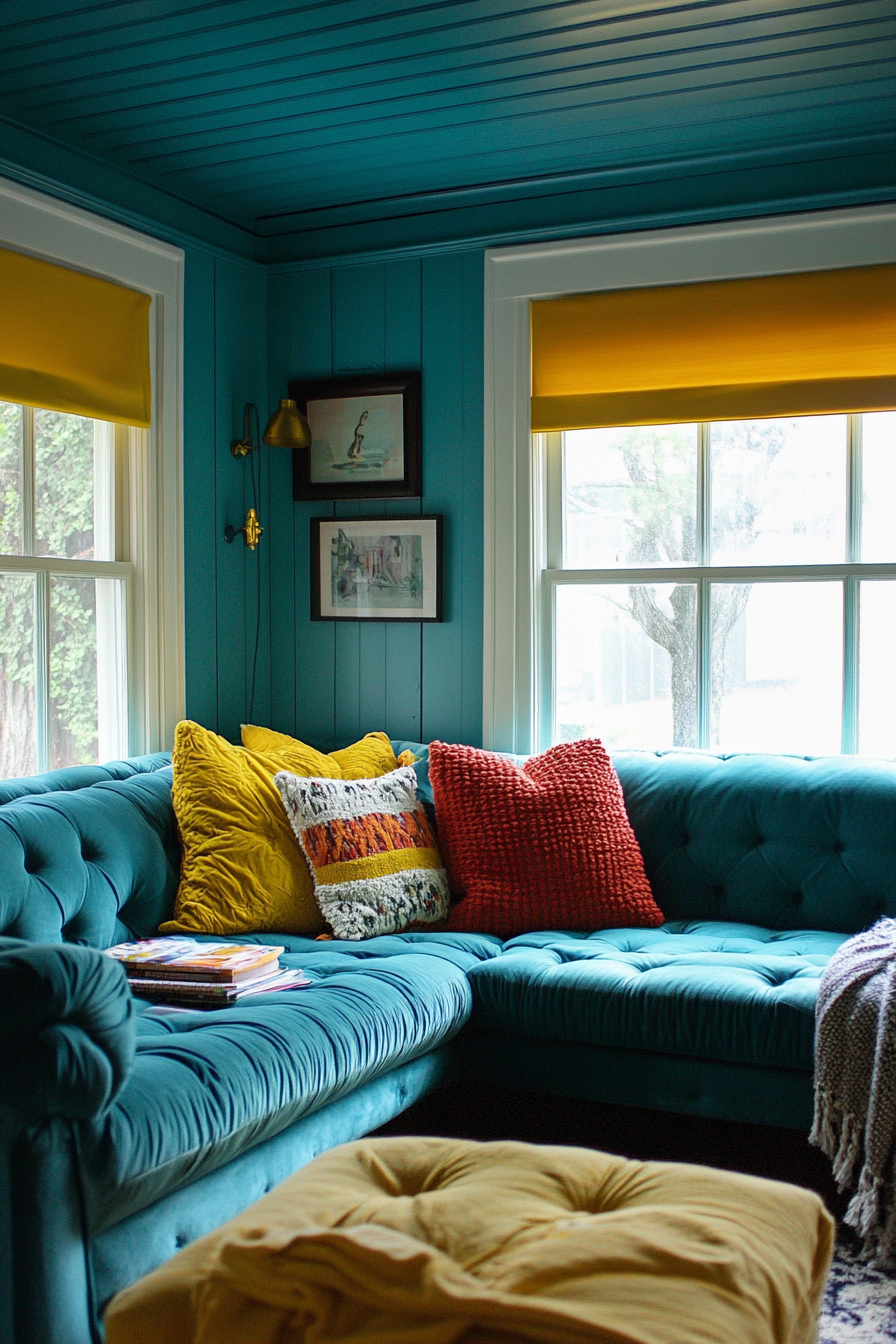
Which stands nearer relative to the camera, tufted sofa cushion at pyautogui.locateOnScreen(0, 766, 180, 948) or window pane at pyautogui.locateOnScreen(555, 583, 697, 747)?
tufted sofa cushion at pyautogui.locateOnScreen(0, 766, 180, 948)

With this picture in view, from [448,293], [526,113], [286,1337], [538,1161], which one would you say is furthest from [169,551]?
[286,1337]

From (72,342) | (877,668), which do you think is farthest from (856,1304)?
(72,342)

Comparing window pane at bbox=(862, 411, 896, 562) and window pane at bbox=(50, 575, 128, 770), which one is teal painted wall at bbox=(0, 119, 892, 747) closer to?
window pane at bbox=(50, 575, 128, 770)

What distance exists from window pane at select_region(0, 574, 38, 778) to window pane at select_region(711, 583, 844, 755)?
198 centimetres

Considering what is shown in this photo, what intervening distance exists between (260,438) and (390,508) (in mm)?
543

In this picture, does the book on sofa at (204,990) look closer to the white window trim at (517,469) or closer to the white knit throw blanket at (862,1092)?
the white knit throw blanket at (862,1092)

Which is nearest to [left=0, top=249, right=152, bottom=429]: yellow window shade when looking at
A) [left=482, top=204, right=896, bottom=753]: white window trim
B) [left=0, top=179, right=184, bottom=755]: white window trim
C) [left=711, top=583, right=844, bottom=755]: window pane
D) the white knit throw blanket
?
[left=0, top=179, right=184, bottom=755]: white window trim

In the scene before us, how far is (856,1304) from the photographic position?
2.12m

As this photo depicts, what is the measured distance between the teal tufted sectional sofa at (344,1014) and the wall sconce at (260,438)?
989 mm

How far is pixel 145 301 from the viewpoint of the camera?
3.53 m

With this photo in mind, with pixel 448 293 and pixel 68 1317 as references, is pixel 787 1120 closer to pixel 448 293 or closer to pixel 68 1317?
pixel 68 1317

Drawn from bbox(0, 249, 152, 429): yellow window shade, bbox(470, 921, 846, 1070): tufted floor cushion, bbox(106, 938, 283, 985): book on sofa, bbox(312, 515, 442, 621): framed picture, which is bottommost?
bbox(470, 921, 846, 1070): tufted floor cushion

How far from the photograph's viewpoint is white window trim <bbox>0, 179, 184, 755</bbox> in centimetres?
355

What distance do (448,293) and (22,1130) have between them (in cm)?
294
